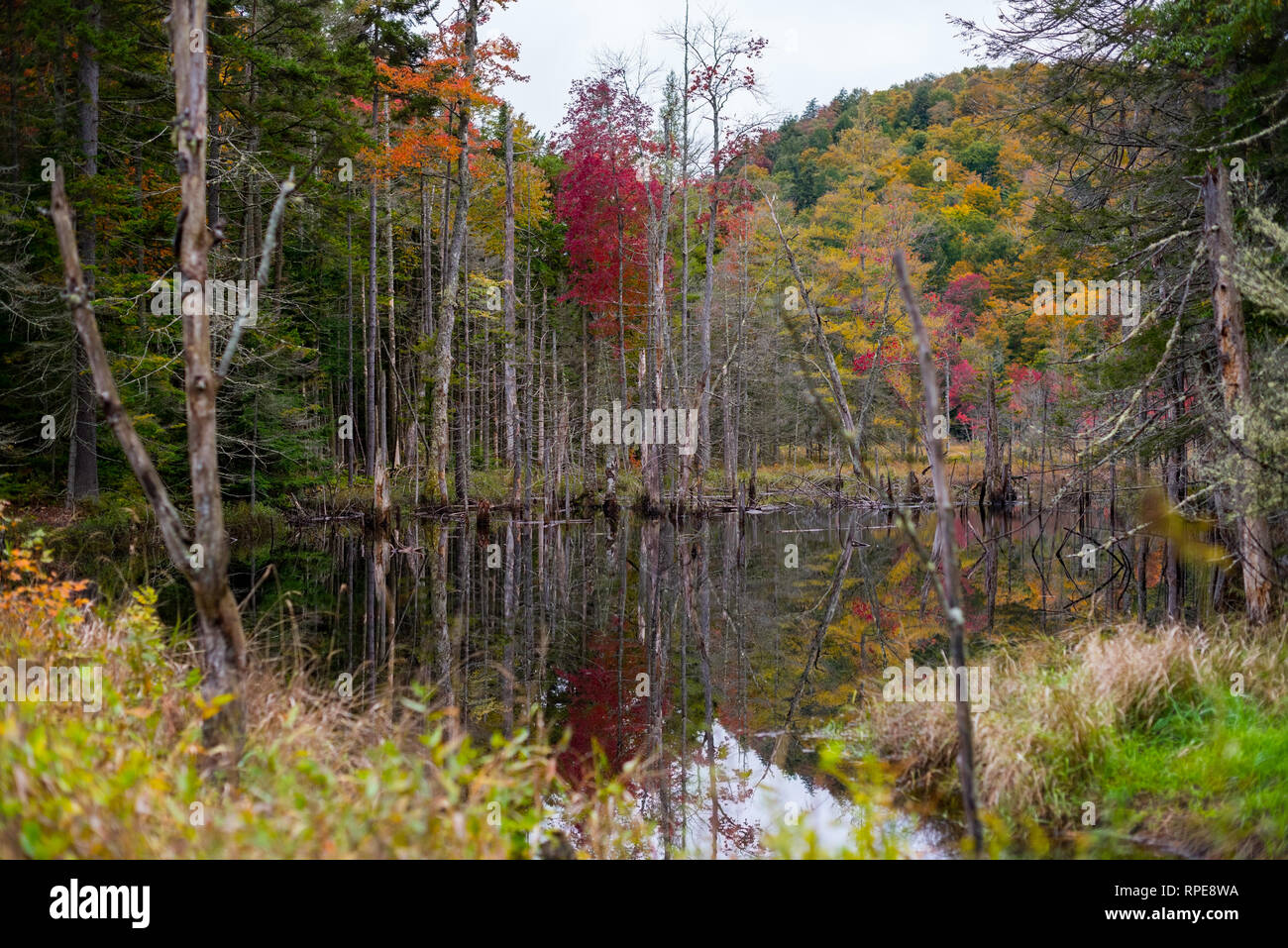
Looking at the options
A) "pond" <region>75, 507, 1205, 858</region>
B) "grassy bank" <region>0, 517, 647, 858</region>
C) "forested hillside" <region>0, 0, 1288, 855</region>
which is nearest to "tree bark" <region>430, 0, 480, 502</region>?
"forested hillside" <region>0, 0, 1288, 855</region>

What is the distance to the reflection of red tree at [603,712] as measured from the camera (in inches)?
240

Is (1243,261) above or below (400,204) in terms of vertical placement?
below

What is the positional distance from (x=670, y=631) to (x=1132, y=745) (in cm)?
632

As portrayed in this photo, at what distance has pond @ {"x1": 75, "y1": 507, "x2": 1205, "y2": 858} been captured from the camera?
19.0 feet

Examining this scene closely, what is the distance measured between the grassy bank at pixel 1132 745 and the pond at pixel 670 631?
57cm

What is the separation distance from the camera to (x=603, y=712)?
7340 mm

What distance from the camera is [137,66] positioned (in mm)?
17047

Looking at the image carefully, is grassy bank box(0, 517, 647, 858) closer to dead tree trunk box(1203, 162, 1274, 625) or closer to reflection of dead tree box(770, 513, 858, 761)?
reflection of dead tree box(770, 513, 858, 761)

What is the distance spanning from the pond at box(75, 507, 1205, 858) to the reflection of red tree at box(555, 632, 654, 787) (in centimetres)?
3

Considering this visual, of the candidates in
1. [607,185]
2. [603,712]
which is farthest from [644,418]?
[603,712]

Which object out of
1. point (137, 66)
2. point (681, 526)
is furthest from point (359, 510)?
point (137, 66)
